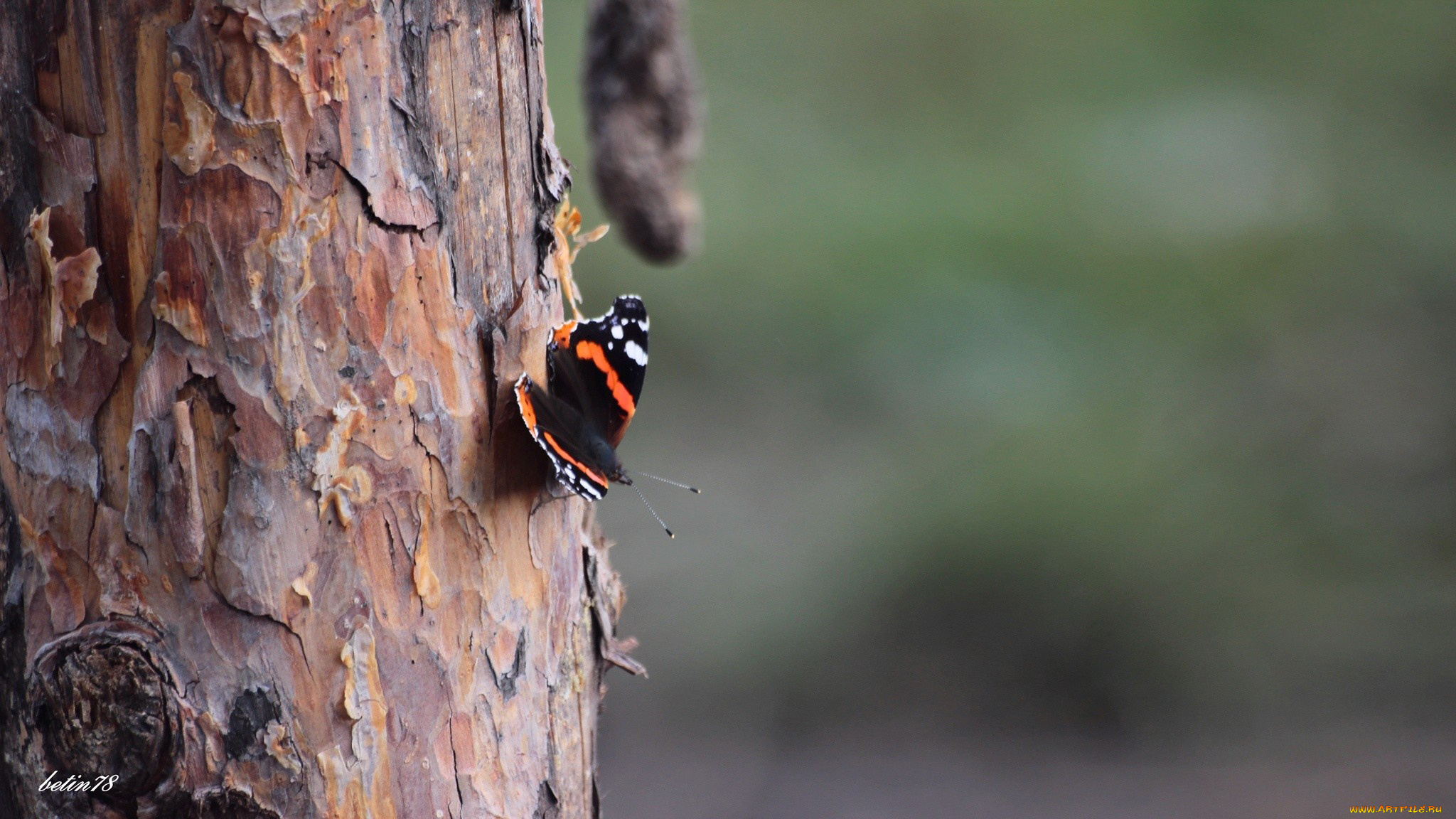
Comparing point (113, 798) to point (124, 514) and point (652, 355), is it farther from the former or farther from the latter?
point (652, 355)

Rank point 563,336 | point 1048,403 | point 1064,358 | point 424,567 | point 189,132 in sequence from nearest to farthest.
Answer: point 189,132 → point 424,567 → point 563,336 → point 1048,403 → point 1064,358

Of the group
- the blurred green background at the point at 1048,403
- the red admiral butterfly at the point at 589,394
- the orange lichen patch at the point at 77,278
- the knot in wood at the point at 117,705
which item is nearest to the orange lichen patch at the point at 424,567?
the red admiral butterfly at the point at 589,394

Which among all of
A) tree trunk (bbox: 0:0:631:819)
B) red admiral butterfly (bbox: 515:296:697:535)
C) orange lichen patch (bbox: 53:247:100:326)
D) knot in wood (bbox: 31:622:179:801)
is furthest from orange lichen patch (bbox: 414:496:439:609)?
orange lichen patch (bbox: 53:247:100:326)

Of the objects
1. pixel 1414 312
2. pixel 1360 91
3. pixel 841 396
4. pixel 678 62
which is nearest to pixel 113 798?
pixel 678 62

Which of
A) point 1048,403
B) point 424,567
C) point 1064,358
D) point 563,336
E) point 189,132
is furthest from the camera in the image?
point 1064,358

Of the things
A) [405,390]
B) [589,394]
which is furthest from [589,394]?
[405,390]

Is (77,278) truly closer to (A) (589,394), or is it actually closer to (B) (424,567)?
(B) (424,567)

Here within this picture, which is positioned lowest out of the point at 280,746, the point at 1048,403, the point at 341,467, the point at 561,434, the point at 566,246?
the point at 280,746
